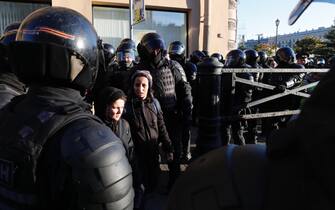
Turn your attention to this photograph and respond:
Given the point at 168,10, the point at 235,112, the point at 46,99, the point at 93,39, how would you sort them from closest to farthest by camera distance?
the point at 46,99 → the point at 93,39 → the point at 235,112 → the point at 168,10

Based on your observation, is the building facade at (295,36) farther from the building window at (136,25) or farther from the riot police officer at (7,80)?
the riot police officer at (7,80)

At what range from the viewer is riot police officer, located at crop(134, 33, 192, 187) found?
418 centimetres

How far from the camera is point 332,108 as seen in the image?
55 cm

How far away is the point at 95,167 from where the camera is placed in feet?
3.99

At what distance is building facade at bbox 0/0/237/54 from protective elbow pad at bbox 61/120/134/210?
1227 cm

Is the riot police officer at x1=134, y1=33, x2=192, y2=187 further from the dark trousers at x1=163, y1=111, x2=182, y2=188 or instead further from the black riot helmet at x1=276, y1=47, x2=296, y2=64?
the black riot helmet at x1=276, y1=47, x2=296, y2=64

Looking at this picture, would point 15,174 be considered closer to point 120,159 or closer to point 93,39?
point 120,159

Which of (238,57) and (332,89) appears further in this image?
(238,57)

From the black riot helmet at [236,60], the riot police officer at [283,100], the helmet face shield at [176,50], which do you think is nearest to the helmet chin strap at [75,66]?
the riot police officer at [283,100]

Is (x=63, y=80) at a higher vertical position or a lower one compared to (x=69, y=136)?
higher

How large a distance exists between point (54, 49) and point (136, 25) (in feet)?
43.0

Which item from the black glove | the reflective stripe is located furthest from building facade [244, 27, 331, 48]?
the reflective stripe

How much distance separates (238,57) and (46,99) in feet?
18.1

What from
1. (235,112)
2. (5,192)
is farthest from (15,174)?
(235,112)
